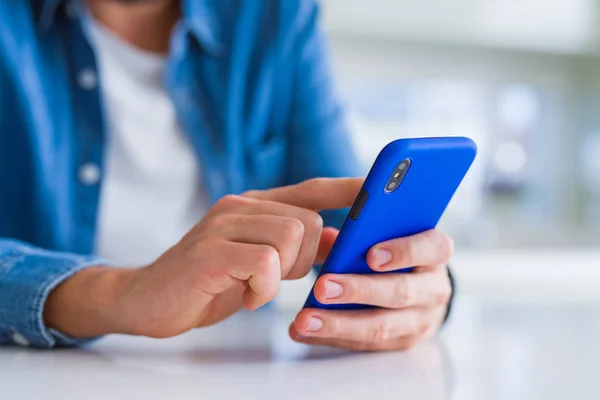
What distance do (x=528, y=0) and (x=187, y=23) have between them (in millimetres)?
2010

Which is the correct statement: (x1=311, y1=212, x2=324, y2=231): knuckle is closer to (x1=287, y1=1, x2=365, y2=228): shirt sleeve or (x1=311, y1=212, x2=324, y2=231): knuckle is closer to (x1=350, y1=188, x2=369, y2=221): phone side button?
(x1=350, y1=188, x2=369, y2=221): phone side button

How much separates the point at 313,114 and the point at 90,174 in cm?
35

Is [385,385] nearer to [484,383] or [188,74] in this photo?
[484,383]

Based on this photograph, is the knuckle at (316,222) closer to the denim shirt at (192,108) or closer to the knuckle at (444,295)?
the knuckle at (444,295)

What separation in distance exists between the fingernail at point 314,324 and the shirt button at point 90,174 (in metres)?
0.56

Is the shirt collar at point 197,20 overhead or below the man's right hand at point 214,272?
overhead

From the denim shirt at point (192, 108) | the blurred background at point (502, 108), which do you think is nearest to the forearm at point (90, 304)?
the denim shirt at point (192, 108)

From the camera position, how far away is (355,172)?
1039mm

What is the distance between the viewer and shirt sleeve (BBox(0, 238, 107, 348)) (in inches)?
24.9

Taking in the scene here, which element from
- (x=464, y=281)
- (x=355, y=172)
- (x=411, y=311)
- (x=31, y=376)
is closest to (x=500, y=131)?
(x=464, y=281)

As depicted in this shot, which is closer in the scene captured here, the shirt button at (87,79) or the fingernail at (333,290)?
the fingernail at (333,290)

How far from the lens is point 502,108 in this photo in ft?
10.2

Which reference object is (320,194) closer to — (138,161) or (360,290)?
(360,290)

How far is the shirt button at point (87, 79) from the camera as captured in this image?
1059 millimetres
